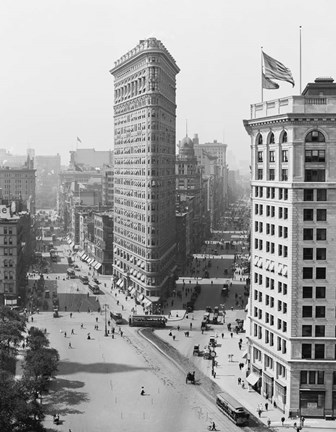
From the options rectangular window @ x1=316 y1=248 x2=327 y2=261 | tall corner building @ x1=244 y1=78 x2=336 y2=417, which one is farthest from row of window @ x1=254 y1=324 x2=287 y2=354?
rectangular window @ x1=316 y1=248 x2=327 y2=261

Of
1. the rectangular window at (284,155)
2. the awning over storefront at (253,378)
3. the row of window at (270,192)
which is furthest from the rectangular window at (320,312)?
the rectangular window at (284,155)

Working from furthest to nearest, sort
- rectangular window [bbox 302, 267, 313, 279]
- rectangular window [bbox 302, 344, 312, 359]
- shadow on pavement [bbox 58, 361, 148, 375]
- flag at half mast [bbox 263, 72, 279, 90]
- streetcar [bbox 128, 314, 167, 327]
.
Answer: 1. streetcar [bbox 128, 314, 167, 327]
2. shadow on pavement [bbox 58, 361, 148, 375]
3. flag at half mast [bbox 263, 72, 279, 90]
4. rectangular window [bbox 302, 267, 313, 279]
5. rectangular window [bbox 302, 344, 312, 359]

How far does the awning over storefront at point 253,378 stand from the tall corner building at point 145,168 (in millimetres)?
52306

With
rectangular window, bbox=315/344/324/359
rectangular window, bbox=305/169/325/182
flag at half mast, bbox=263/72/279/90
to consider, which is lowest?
rectangular window, bbox=315/344/324/359

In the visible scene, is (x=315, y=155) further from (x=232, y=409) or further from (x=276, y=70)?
(x=232, y=409)

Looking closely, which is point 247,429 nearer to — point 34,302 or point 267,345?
point 267,345

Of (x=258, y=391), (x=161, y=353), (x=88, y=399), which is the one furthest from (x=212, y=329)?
(x=88, y=399)

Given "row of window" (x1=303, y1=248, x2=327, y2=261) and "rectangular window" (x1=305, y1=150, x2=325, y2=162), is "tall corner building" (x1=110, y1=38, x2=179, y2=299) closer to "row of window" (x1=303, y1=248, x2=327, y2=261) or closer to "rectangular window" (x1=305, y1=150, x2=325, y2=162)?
"row of window" (x1=303, y1=248, x2=327, y2=261)

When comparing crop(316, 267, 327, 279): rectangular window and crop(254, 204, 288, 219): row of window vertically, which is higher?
crop(254, 204, 288, 219): row of window

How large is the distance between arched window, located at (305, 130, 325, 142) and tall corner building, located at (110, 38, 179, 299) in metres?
65.4

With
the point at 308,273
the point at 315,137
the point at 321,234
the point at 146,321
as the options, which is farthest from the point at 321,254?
the point at 146,321

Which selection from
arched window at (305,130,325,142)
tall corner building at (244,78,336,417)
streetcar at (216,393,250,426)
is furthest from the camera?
arched window at (305,130,325,142)

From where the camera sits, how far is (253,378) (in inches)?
3553

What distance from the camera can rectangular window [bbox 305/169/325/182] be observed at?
81.6m
